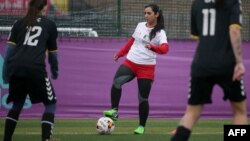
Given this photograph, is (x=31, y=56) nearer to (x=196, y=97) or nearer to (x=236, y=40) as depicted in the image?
(x=196, y=97)

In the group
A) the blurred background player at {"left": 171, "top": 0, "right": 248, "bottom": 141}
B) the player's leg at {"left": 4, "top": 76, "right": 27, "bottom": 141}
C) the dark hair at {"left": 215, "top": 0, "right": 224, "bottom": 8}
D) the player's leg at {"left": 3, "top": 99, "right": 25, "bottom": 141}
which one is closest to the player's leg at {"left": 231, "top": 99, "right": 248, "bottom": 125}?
the blurred background player at {"left": 171, "top": 0, "right": 248, "bottom": 141}

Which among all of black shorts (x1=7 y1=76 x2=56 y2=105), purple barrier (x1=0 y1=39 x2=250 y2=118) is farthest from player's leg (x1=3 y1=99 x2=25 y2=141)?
purple barrier (x1=0 y1=39 x2=250 y2=118)

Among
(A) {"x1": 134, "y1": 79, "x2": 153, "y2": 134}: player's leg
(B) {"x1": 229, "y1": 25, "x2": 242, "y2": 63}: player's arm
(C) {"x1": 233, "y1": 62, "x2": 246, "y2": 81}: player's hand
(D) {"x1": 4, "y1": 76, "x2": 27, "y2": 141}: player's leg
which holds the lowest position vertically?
(A) {"x1": 134, "y1": 79, "x2": 153, "y2": 134}: player's leg

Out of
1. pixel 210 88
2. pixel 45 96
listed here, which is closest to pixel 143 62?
pixel 45 96

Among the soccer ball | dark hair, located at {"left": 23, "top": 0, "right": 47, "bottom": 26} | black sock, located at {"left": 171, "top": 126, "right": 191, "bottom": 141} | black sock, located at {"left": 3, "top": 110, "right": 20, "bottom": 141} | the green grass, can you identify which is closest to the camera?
black sock, located at {"left": 171, "top": 126, "right": 191, "bottom": 141}

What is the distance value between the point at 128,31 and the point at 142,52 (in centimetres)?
508

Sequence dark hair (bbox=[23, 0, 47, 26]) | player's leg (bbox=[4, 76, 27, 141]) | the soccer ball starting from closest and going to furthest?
dark hair (bbox=[23, 0, 47, 26]) → player's leg (bbox=[4, 76, 27, 141]) → the soccer ball

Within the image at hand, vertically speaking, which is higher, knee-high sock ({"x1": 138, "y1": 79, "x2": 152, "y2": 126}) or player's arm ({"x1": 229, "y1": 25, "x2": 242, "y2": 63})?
player's arm ({"x1": 229, "y1": 25, "x2": 242, "y2": 63})

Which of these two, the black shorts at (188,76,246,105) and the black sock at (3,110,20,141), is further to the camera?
the black sock at (3,110,20,141)

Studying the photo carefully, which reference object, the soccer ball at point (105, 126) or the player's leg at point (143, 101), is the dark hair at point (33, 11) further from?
the player's leg at point (143, 101)

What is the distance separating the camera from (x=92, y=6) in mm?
17703

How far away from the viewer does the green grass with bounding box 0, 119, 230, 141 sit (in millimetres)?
11144

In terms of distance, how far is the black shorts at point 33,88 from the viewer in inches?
366

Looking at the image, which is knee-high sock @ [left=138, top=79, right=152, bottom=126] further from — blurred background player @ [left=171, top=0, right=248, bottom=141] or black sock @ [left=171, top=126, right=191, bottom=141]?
black sock @ [left=171, top=126, right=191, bottom=141]
